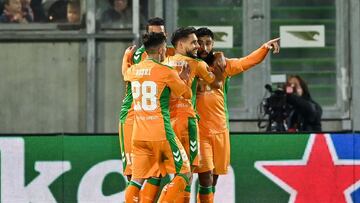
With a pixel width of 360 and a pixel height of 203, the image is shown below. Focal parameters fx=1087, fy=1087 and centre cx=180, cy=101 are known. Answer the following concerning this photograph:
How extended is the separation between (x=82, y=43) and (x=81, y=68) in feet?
1.31

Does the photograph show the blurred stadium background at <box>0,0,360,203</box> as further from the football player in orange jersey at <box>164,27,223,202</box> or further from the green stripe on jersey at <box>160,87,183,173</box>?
the green stripe on jersey at <box>160,87,183,173</box>

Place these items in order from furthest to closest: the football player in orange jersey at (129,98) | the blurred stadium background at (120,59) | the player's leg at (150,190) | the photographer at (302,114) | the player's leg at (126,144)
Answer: the blurred stadium background at (120,59) < the photographer at (302,114) < the player's leg at (126,144) < the football player in orange jersey at (129,98) < the player's leg at (150,190)

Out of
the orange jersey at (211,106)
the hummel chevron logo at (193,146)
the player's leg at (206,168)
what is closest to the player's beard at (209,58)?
the orange jersey at (211,106)

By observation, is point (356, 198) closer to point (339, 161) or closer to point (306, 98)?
point (339, 161)

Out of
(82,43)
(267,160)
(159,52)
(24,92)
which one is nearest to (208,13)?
(82,43)

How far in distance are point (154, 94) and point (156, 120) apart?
25 centimetres

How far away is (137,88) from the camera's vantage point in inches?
416

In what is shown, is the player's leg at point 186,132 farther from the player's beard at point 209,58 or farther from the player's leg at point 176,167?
the player's beard at point 209,58

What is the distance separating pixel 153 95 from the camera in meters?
10.5

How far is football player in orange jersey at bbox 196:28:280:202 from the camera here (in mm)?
11461

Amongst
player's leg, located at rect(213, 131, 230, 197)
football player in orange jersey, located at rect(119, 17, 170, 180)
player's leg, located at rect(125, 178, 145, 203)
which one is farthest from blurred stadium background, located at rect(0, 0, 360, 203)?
player's leg, located at rect(125, 178, 145, 203)

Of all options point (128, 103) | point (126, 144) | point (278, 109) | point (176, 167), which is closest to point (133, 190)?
point (176, 167)

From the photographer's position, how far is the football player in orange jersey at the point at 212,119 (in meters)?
11.5

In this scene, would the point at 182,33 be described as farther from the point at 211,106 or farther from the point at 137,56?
the point at 211,106
